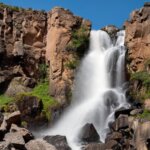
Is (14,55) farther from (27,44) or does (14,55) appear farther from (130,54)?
(130,54)

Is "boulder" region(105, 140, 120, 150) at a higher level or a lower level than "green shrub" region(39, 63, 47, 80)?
lower

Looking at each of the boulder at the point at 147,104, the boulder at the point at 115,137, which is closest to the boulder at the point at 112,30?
the boulder at the point at 147,104

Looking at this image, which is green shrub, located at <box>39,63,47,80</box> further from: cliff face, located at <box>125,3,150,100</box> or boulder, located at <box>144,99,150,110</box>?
boulder, located at <box>144,99,150,110</box>

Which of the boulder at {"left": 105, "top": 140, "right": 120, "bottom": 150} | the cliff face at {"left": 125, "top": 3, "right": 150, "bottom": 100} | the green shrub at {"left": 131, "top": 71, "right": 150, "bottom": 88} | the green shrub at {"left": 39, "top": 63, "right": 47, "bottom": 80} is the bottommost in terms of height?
the boulder at {"left": 105, "top": 140, "right": 120, "bottom": 150}

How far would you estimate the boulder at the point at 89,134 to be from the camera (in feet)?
87.4

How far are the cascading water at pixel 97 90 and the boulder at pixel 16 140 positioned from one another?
17.0ft

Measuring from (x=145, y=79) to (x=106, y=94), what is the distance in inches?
125

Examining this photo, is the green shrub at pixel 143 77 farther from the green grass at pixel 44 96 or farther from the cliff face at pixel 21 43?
the cliff face at pixel 21 43

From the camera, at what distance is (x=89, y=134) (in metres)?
26.7

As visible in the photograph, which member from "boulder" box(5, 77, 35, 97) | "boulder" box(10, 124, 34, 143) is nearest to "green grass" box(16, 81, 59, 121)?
"boulder" box(5, 77, 35, 97)

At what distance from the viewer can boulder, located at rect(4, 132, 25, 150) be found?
20938mm

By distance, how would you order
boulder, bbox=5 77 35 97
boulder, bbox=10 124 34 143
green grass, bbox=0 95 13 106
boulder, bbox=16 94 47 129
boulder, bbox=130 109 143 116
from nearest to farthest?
boulder, bbox=10 124 34 143 → boulder, bbox=130 109 143 116 → boulder, bbox=16 94 47 129 → green grass, bbox=0 95 13 106 → boulder, bbox=5 77 35 97

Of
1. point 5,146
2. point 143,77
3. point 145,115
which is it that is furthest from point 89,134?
point 5,146

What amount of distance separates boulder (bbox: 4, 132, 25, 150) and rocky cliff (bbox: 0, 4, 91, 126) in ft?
A: 38.7
